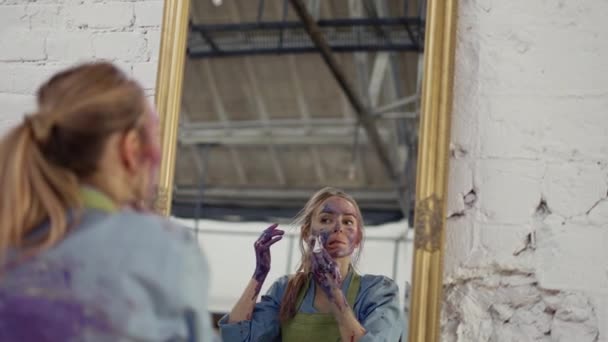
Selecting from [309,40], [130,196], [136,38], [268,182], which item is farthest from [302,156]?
[130,196]

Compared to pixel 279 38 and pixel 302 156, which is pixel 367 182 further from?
pixel 279 38

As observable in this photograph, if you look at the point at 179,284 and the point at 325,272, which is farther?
the point at 325,272

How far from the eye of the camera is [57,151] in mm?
1070

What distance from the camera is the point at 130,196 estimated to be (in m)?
1.12

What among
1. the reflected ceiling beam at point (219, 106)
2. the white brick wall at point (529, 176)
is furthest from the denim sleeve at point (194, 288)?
the reflected ceiling beam at point (219, 106)

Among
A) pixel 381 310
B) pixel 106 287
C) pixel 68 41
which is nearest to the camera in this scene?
pixel 106 287

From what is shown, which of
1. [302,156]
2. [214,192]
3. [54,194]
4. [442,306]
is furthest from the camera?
[302,156]

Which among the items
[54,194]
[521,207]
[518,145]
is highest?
[518,145]

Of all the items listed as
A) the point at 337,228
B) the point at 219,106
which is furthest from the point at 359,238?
the point at 219,106

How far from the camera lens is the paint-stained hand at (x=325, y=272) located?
6.12 feet

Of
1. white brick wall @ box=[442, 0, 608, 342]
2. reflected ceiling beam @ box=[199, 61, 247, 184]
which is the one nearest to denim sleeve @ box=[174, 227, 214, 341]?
white brick wall @ box=[442, 0, 608, 342]

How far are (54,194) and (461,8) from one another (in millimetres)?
1185

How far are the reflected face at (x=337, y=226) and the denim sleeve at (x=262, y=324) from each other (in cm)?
13

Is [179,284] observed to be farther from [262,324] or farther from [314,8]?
[314,8]
